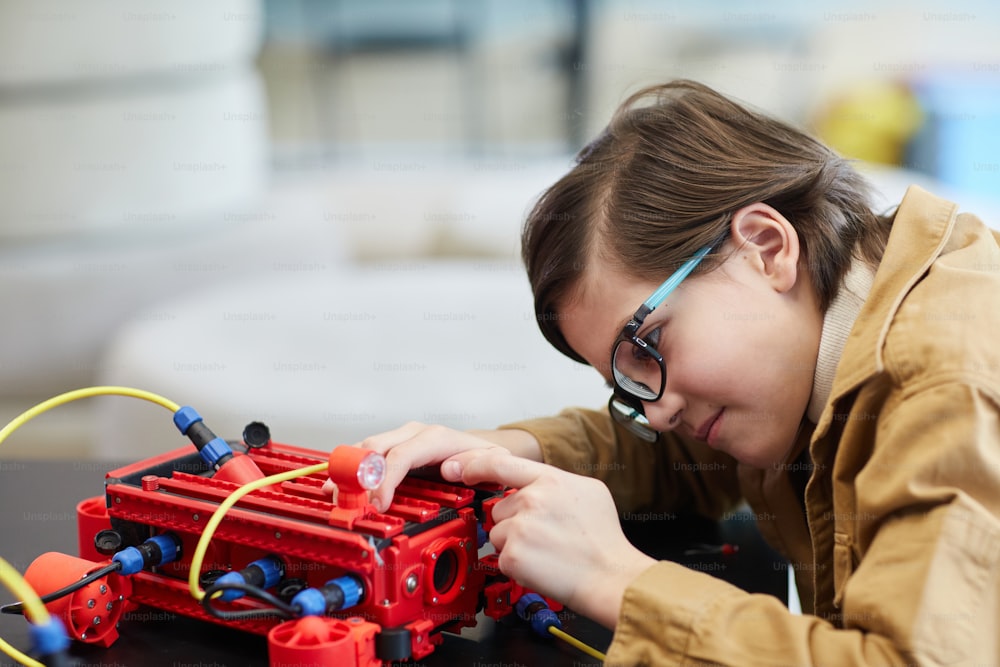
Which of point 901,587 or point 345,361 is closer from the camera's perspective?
point 901,587

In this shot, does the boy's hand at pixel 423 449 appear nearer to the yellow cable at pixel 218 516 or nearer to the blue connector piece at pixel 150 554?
the yellow cable at pixel 218 516

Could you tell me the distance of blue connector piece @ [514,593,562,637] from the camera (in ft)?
3.04

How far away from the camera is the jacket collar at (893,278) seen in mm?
890

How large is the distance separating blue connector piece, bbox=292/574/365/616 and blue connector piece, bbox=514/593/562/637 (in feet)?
0.59

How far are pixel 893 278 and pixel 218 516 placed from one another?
0.64m

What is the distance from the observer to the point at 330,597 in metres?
0.80

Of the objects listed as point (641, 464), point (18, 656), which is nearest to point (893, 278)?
point (641, 464)

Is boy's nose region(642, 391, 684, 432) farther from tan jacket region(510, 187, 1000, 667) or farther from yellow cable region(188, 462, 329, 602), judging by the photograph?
yellow cable region(188, 462, 329, 602)

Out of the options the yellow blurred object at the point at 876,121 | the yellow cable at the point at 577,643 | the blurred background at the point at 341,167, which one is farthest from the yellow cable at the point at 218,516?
the yellow blurred object at the point at 876,121

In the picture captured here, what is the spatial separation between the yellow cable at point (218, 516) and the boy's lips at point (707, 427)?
41 centimetres

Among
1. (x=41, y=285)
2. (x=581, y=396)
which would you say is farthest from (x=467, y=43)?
(x=581, y=396)

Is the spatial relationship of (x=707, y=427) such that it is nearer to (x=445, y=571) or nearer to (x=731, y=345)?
(x=731, y=345)

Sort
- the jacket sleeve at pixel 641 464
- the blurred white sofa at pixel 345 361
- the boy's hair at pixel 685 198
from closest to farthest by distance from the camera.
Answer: the boy's hair at pixel 685 198, the jacket sleeve at pixel 641 464, the blurred white sofa at pixel 345 361

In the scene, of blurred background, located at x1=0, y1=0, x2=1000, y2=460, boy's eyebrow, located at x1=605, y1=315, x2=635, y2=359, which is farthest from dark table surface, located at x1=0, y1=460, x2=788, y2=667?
blurred background, located at x1=0, y1=0, x2=1000, y2=460
